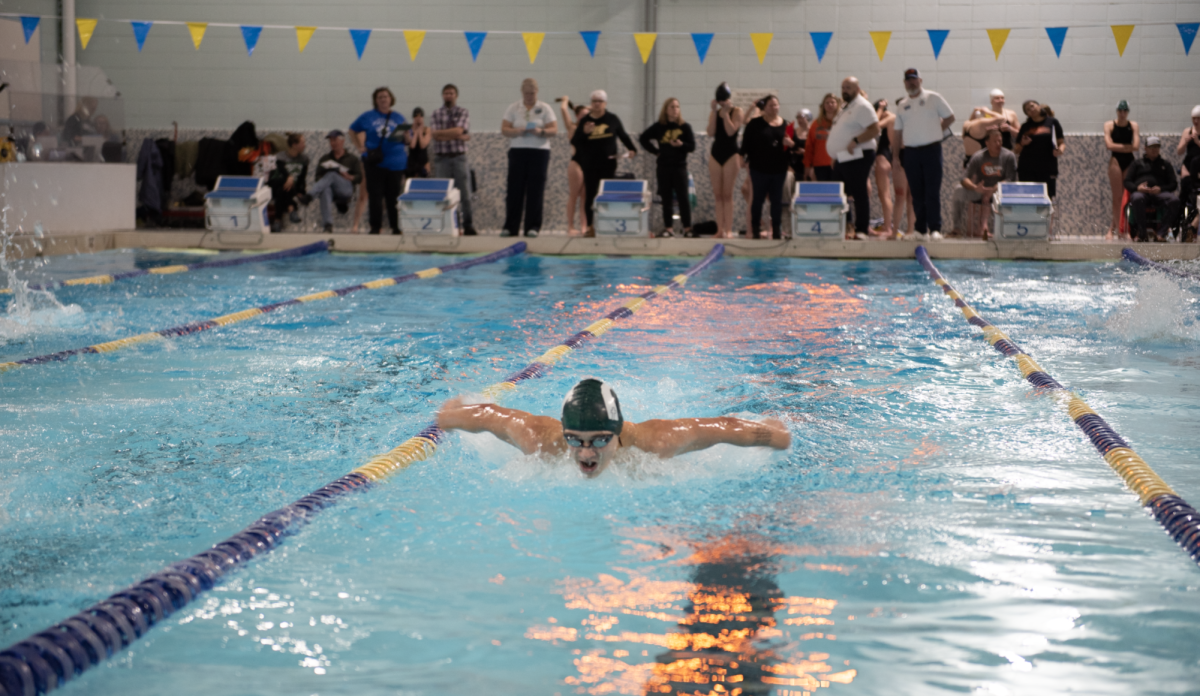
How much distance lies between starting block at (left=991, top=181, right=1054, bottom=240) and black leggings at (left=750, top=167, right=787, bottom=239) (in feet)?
7.68

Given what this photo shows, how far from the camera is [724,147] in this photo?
11.9 meters

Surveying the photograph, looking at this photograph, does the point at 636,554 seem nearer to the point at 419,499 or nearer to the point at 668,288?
the point at 419,499

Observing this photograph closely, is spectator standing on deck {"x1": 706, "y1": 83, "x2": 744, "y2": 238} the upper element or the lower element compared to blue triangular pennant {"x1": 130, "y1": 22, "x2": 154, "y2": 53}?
lower

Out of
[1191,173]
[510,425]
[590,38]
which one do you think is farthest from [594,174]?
[510,425]

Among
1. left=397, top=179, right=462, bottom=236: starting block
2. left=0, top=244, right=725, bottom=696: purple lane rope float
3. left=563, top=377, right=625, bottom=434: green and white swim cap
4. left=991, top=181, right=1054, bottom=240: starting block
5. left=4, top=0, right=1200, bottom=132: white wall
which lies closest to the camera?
left=0, top=244, right=725, bottom=696: purple lane rope float

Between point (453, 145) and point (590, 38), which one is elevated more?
point (590, 38)

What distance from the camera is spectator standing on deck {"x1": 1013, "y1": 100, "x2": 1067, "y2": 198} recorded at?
12.2 meters

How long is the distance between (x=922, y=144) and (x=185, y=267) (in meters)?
7.56

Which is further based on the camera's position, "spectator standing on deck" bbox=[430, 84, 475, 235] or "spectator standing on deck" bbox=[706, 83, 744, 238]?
"spectator standing on deck" bbox=[430, 84, 475, 235]

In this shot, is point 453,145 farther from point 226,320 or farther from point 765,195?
point 226,320

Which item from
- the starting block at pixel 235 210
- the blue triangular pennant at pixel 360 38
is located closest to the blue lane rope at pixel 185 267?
the starting block at pixel 235 210

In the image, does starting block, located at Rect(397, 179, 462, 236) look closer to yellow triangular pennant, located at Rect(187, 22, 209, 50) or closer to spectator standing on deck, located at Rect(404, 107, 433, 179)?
spectator standing on deck, located at Rect(404, 107, 433, 179)

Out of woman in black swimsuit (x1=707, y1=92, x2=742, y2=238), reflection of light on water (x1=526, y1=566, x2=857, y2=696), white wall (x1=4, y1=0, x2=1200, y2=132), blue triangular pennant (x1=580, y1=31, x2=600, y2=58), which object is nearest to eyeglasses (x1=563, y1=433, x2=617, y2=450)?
reflection of light on water (x1=526, y1=566, x2=857, y2=696)

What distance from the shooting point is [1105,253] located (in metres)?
11.7
